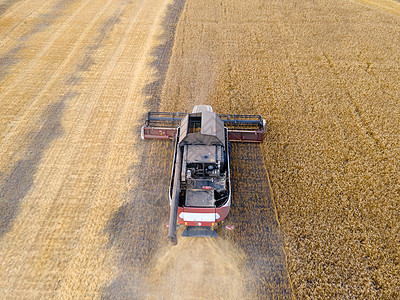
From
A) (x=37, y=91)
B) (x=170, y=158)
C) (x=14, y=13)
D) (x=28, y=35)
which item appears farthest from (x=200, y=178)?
(x=14, y=13)

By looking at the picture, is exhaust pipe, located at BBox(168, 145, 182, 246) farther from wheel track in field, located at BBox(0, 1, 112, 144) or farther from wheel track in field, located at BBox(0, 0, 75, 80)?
wheel track in field, located at BBox(0, 0, 75, 80)

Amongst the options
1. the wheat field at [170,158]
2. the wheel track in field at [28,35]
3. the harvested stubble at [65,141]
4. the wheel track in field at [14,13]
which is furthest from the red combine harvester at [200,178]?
the wheel track in field at [14,13]

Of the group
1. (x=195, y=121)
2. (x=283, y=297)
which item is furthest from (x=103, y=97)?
(x=283, y=297)

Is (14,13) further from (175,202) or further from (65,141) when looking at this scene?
(175,202)

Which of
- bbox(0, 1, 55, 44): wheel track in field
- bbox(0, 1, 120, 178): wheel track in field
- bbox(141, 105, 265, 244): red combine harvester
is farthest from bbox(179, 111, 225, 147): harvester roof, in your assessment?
bbox(0, 1, 55, 44): wheel track in field

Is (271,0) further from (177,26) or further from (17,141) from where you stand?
(17,141)

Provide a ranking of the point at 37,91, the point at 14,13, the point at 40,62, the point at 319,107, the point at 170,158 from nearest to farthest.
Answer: the point at 170,158
the point at 319,107
the point at 37,91
the point at 40,62
the point at 14,13
